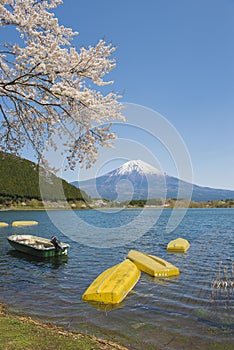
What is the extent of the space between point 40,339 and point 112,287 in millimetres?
5138

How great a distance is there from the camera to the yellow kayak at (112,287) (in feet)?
37.1

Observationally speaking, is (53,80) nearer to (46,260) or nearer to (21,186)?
(46,260)

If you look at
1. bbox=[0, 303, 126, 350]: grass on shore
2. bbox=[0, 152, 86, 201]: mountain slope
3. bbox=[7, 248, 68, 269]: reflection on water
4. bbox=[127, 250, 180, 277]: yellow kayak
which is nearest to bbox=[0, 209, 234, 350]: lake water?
bbox=[7, 248, 68, 269]: reflection on water

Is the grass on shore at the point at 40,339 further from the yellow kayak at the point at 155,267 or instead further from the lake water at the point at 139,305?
the yellow kayak at the point at 155,267

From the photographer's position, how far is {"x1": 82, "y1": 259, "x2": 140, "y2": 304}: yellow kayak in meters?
11.3

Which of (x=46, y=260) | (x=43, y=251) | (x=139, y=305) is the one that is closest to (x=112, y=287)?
(x=139, y=305)

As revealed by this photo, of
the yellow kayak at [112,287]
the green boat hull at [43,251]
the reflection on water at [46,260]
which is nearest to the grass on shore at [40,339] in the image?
the yellow kayak at [112,287]

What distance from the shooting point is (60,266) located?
19.6m

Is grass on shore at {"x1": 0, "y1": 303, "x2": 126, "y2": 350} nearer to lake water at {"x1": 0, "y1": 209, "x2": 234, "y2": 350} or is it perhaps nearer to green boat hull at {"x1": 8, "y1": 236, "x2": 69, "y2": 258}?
lake water at {"x1": 0, "y1": 209, "x2": 234, "y2": 350}

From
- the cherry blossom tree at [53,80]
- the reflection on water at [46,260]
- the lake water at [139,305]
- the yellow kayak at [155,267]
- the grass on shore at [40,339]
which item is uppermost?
the cherry blossom tree at [53,80]

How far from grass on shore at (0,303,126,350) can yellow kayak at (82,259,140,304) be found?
337 cm

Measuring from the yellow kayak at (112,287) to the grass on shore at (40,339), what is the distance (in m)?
3.37

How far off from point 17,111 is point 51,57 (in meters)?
3.05

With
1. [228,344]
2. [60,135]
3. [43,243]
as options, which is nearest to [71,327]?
[228,344]
